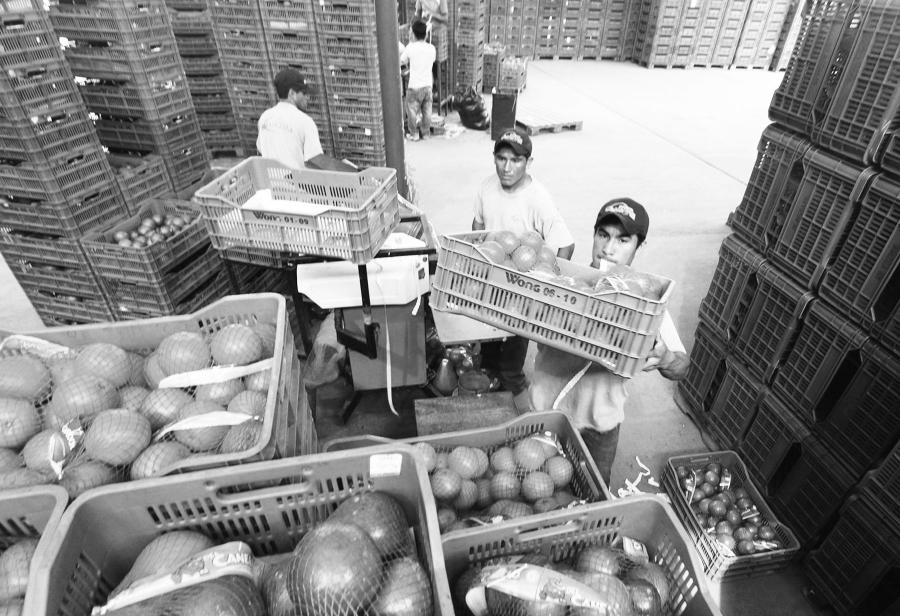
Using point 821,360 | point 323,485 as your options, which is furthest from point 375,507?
point 821,360

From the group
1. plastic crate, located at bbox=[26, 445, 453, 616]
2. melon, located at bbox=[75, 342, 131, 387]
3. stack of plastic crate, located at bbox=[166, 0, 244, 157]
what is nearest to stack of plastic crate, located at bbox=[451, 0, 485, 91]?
stack of plastic crate, located at bbox=[166, 0, 244, 157]

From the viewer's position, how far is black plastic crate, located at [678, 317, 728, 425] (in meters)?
3.20

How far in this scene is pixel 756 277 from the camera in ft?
9.25

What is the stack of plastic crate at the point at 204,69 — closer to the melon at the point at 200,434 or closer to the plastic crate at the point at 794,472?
the melon at the point at 200,434

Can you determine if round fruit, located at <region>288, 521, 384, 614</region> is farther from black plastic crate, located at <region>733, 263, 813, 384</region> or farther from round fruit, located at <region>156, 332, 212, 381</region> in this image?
black plastic crate, located at <region>733, 263, 813, 384</region>

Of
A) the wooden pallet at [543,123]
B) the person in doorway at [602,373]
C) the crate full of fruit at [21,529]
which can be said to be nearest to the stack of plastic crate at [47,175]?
the crate full of fruit at [21,529]

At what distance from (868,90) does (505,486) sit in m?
2.39

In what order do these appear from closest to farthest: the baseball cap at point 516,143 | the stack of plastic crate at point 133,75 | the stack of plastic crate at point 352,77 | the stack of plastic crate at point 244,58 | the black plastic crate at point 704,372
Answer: the baseball cap at point 516,143 → the black plastic crate at point 704,372 → the stack of plastic crate at point 133,75 → the stack of plastic crate at point 352,77 → the stack of plastic crate at point 244,58

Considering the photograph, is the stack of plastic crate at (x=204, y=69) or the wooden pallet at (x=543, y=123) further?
the wooden pallet at (x=543, y=123)

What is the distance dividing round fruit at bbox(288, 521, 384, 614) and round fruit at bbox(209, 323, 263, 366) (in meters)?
0.82

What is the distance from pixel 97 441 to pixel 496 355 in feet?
8.85

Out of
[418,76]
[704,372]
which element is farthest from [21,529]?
[418,76]

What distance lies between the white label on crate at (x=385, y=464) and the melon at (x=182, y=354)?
0.80m

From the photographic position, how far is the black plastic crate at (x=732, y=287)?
287 centimetres
